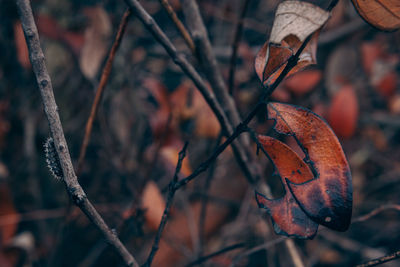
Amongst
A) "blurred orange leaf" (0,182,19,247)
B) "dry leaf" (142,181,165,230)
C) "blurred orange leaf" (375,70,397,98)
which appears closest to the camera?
"dry leaf" (142,181,165,230)

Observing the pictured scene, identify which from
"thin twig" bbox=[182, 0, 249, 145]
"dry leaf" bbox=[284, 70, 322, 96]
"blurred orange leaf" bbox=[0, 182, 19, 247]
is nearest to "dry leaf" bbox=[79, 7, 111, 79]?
"thin twig" bbox=[182, 0, 249, 145]

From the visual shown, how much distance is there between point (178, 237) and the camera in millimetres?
979

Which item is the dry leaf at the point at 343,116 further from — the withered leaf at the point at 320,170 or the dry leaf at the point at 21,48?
the dry leaf at the point at 21,48

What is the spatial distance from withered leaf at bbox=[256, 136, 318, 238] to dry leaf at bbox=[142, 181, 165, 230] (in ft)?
1.15

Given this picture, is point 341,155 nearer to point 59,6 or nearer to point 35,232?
point 35,232

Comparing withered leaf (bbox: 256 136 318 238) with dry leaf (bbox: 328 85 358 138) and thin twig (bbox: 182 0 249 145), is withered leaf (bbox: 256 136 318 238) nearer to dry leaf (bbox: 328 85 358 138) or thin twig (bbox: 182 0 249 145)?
thin twig (bbox: 182 0 249 145)

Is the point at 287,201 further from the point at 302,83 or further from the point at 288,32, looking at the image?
the point at 302,83

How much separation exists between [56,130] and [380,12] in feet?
1.11

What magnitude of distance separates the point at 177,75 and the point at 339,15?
25.5 inches

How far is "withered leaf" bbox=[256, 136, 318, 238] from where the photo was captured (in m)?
0.28

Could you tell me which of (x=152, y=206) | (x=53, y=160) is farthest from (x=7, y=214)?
(x=53, y=160)

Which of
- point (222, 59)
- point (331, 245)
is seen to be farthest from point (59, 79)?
point (331, 245)

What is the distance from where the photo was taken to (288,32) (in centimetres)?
26

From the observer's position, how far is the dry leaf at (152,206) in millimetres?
598
